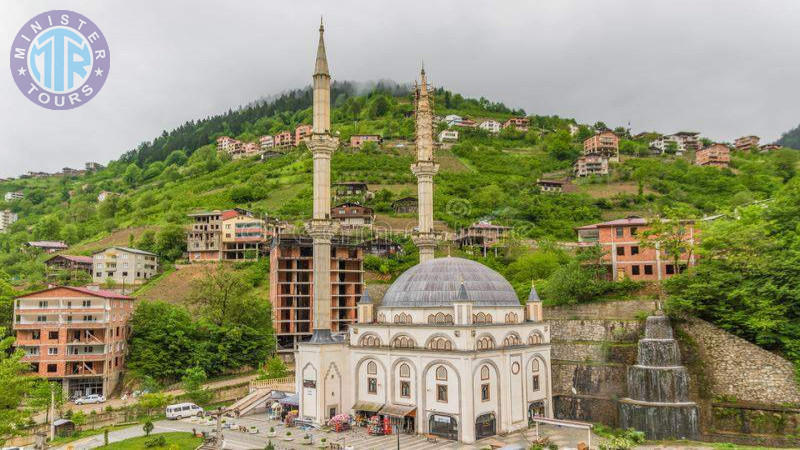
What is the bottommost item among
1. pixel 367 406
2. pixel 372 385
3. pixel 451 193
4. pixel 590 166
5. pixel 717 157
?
pixel 367 406

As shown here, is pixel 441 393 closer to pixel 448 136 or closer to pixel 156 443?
pixel 156 443

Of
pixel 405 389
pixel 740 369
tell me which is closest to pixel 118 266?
pixel 405 389

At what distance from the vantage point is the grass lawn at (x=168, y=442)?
33.0 m

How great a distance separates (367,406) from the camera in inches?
1523

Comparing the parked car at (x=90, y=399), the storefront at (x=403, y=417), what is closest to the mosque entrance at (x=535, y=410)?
the storefront at (x=403, y=417)

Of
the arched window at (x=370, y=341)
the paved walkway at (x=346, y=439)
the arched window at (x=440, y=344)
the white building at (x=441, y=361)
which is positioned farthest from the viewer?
the arched window at (x=370, y=341)

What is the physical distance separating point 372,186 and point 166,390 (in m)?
66.2

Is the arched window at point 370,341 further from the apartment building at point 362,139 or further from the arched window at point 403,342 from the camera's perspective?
the apartment building at point 362,139

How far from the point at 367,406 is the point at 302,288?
30907 mm

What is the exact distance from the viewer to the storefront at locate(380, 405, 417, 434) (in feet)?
119

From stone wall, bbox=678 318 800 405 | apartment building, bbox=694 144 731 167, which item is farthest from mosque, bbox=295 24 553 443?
apartment building, bbox=694 144 731 167

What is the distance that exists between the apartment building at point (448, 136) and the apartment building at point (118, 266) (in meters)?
80.7

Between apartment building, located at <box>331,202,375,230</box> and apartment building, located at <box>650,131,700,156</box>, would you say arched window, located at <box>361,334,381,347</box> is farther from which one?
apartment building, located at <box>650,131,700,156</box>

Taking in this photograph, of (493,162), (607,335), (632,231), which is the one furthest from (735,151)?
(607,335)
